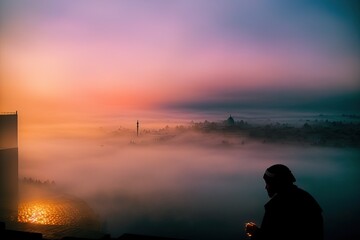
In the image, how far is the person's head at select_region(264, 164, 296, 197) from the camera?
5.33 feet

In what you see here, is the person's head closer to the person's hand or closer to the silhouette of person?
the silhouette of person

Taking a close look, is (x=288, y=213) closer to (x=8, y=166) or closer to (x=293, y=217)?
(x=293, y=217)

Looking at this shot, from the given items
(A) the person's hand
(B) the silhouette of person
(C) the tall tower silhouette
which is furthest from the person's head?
(C) the tall tower silhouette

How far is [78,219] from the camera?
3569cm

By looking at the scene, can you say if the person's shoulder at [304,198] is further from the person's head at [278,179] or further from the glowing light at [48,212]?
the glowing light at [48,212]

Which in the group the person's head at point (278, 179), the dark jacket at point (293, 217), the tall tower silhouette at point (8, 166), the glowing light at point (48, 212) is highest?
the person's head at point (278, 179)

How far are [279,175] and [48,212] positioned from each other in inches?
1740

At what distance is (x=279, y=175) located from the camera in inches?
64.3

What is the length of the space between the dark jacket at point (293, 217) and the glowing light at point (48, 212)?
36863 millimetres

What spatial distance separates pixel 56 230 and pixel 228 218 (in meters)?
84.4

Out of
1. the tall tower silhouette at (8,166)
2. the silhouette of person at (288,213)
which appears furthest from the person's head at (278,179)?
the tall tower silhouette at (8,166)

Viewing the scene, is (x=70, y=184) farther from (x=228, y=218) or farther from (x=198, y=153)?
(x=198, y=153)

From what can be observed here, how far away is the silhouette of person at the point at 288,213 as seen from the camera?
1.57 metres

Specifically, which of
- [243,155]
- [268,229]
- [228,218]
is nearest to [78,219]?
[268,229]
